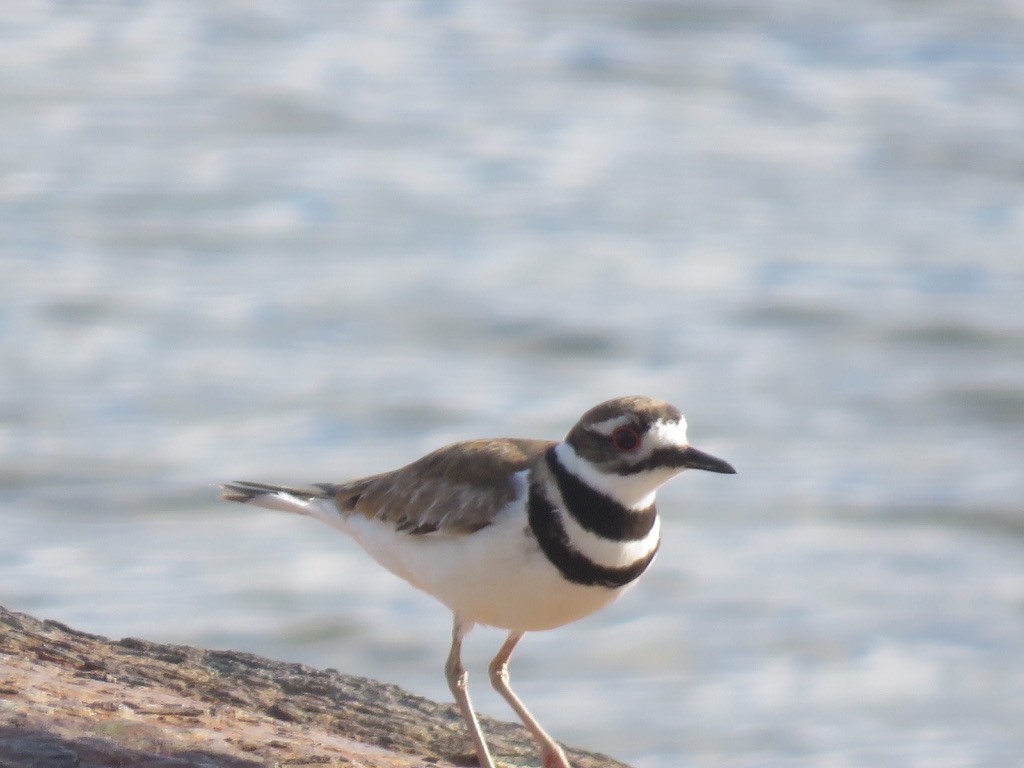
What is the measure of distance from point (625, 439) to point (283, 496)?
161 cm

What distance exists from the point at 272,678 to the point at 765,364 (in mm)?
9385

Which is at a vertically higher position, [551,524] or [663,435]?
[663,435]

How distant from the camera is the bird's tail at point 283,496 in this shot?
6.43m

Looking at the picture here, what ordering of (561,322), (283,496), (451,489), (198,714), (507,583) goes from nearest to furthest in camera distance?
(198,714), (507,583), (451,489), (283,496), (561,322)

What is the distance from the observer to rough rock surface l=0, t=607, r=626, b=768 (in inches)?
190

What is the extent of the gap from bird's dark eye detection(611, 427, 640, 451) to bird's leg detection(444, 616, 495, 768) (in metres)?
0.81

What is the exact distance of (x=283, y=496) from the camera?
647 cm

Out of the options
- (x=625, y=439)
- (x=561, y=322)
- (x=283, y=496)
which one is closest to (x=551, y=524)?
(x=625, y=439)

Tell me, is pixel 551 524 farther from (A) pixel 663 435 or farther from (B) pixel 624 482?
(A) pixel 663 435

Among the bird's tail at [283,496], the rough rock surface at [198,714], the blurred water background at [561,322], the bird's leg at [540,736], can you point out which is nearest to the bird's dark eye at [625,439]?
the bird's leg at [540,736]

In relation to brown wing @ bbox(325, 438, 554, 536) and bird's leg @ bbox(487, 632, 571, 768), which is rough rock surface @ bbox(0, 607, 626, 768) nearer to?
bird's leg @ bbox(487, 632, 571, 768)

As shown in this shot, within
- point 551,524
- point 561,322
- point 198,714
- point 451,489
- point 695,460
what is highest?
point 561,322

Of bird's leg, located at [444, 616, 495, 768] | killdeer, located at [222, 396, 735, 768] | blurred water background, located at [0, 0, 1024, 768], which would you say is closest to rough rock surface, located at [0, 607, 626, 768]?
bird's leg, located at [444, 616, 495, 768]

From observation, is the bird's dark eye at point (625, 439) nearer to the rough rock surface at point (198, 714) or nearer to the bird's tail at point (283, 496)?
the rough rock surface at point (198, 714)
